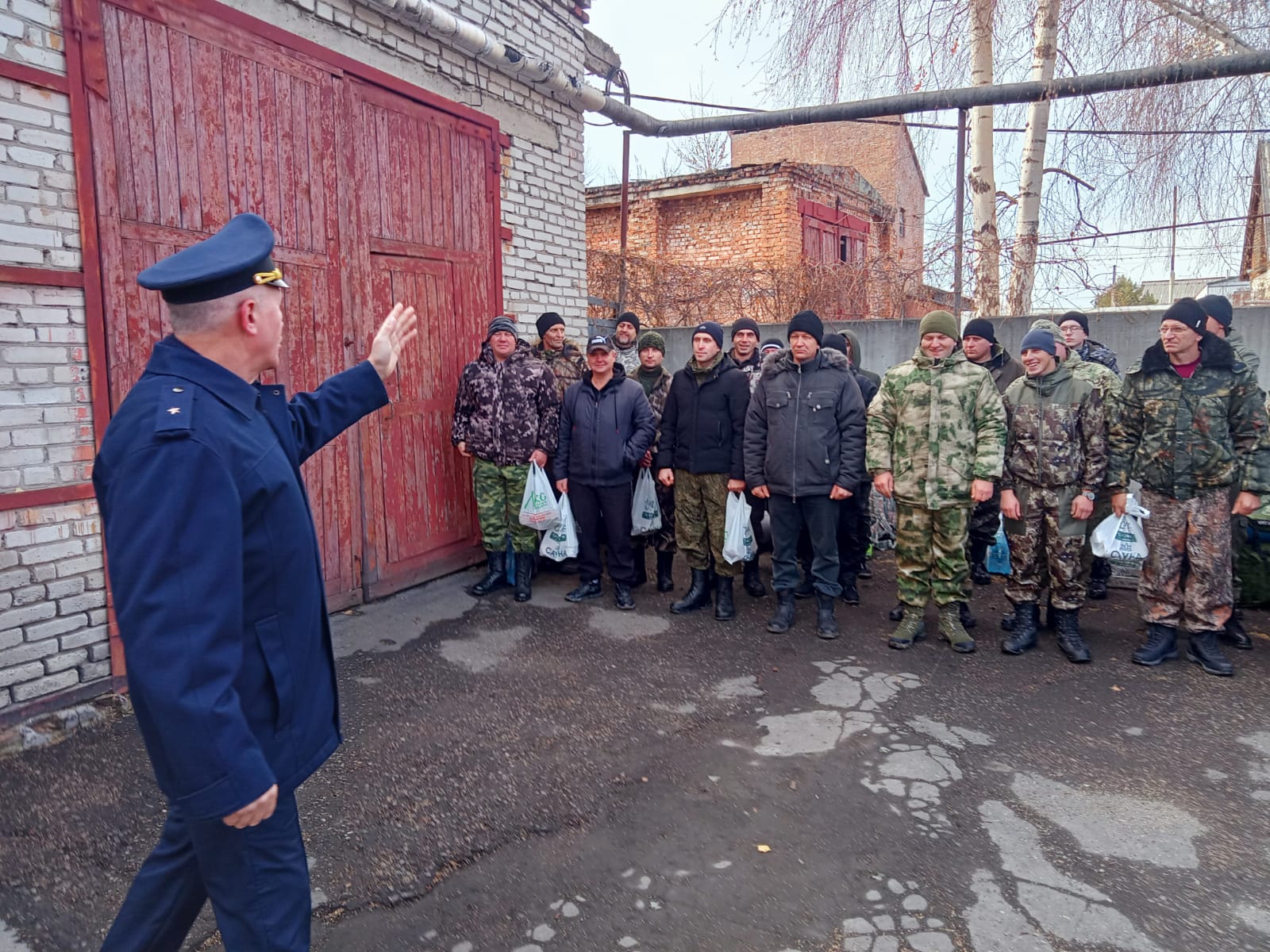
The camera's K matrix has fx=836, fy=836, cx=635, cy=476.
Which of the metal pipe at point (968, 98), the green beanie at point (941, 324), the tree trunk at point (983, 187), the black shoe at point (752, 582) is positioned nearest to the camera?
the green beanie at point (941, 324)

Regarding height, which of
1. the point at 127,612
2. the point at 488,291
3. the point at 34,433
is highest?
the point at 488,291

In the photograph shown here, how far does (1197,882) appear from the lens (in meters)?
2.69

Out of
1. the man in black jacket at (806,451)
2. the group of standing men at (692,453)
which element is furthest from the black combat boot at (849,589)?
the man in black jacket at (806,451)

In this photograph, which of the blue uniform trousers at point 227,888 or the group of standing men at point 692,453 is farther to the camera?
the group of standing men at point 692,453

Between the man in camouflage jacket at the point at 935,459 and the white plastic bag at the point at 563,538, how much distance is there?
202 centimetres

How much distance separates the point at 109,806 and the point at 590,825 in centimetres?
182

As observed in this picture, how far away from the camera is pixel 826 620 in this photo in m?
5.17

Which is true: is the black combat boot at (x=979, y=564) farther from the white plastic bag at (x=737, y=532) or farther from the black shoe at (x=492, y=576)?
the black shoe at (x=492, y=576)

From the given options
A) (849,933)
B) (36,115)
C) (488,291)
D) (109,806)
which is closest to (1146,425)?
(849,933)

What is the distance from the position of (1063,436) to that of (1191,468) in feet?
2.10

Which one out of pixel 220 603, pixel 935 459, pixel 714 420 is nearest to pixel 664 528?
pixel 714 420

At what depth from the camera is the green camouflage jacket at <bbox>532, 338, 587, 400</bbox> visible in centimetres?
644

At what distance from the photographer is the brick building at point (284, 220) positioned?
3.60 metres

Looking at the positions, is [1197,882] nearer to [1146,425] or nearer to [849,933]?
[849,933]
